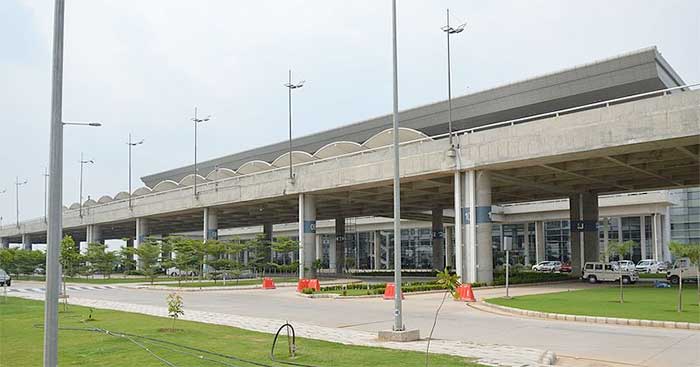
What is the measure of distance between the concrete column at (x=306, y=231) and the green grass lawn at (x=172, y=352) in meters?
29.5

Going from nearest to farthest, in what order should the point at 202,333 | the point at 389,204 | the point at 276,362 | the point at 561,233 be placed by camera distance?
the point at 276,362
the point at 202,333
the point at 389,204
the point at 561,233

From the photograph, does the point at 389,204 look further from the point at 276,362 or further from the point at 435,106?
the point at 276,362

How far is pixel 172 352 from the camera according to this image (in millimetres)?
12883

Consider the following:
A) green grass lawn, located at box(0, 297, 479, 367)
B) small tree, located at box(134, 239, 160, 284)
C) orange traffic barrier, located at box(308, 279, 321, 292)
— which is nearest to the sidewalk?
green grass lawn, located at box(0, 297, 479, 367)

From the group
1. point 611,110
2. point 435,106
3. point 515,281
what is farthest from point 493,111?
point 611,110

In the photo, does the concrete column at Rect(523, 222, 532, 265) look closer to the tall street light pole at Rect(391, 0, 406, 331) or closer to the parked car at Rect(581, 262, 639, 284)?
the parked car at Rect(581, 262, 639, 284)

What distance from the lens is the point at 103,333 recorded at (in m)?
16.4

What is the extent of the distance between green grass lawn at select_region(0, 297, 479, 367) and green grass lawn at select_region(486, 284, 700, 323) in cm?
1019

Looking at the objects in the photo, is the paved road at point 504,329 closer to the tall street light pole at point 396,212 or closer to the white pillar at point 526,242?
the tall street light pole at point 396,212

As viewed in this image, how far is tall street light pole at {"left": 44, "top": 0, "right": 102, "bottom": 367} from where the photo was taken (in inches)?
303

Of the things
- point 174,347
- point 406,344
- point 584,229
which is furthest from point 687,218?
point 174,347

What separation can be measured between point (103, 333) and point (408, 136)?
30891mm

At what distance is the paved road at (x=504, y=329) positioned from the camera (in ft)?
43.0

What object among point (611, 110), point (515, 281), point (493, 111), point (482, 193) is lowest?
point (515, 281)
